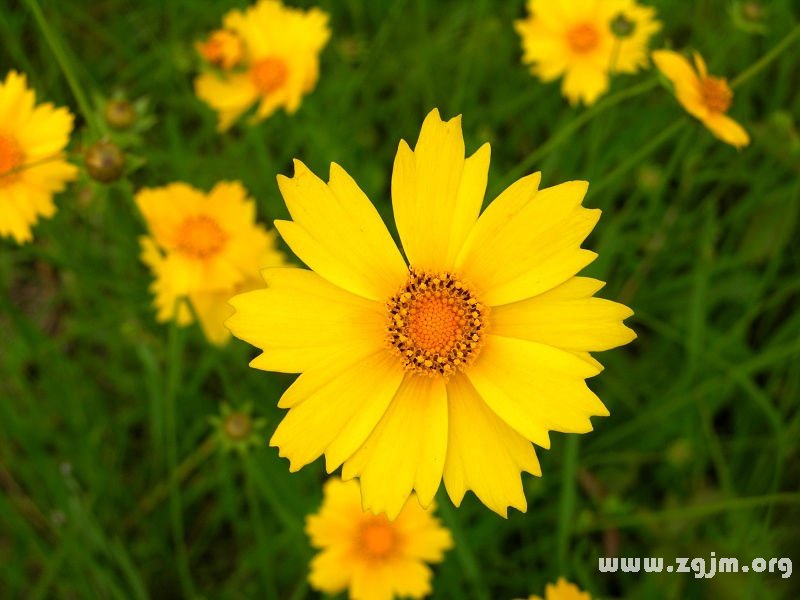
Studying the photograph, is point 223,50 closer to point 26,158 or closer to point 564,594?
point 26,158

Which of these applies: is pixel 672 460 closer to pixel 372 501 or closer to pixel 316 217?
pixel 372 501

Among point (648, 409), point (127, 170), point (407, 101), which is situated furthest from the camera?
point (407, 101)

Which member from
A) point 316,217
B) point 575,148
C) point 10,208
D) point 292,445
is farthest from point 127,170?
point 575,148

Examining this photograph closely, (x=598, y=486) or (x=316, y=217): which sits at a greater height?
(x=598, y=486)

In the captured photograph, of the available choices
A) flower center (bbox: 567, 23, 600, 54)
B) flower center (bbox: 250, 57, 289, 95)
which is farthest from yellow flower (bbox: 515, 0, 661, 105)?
flower center (bbox: 250, 57, 289, 95)

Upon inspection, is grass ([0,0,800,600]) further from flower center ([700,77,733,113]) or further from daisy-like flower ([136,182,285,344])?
flower center ([700,77,733,113])

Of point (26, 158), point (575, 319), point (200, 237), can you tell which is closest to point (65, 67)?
point (26, 158)
